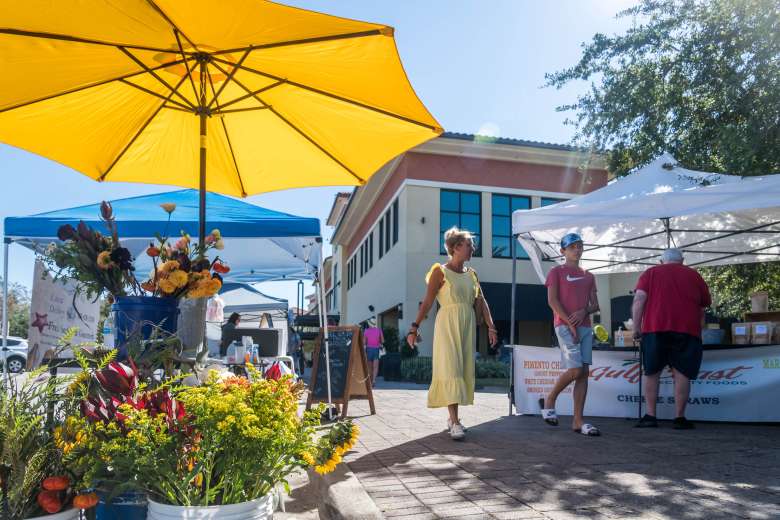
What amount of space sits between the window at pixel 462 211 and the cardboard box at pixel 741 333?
13418mm

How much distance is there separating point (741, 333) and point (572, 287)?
8.67 feet

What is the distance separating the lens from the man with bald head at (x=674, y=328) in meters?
6.29

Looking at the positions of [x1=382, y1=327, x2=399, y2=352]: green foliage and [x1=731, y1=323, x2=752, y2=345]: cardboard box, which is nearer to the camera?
[x1=731, y1=323, x2=752, y2=345]: cardboard box

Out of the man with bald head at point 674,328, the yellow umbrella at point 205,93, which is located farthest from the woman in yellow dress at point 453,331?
the man with bald head at point 674,328

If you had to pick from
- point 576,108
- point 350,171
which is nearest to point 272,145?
point 350,171

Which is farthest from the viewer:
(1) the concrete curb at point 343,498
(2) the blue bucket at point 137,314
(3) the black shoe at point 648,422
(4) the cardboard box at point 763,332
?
(4) the cardboard box at point 763,332

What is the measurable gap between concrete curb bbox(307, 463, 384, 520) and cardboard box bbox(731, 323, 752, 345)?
17.5 ft

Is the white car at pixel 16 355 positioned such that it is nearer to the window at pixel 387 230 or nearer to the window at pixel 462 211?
the window at pixel 387 230

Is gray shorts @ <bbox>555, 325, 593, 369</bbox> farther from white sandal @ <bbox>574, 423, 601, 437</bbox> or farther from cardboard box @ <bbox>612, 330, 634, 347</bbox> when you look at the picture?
cardboard box @ <bbox>612, 330, 634, 347</bbox>

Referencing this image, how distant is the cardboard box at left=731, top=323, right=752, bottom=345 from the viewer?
717cm

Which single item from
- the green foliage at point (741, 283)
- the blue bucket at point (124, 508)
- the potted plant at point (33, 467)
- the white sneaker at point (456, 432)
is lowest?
the white sneaker at point (456, 432)

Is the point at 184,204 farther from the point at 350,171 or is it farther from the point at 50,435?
the point at 50,435

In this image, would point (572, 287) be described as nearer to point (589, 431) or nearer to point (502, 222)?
point (589, 431)

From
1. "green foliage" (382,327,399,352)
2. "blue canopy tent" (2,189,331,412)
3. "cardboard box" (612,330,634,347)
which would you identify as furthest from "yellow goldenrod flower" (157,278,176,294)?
"green foliage" (382,327,399,352)
